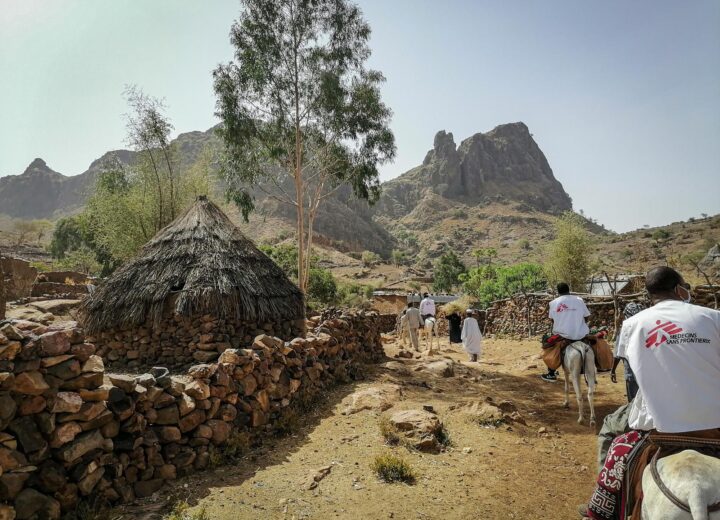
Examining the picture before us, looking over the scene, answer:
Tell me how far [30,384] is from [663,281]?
4659mm

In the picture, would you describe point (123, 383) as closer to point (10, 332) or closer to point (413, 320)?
point (10, 332)

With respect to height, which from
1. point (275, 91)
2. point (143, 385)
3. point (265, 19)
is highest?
point (265, 19)

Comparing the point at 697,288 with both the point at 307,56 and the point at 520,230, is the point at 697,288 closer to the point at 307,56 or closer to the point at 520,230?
the point at 307,56

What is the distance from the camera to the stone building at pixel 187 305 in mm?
9625

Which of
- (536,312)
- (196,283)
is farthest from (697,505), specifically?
(536,312)

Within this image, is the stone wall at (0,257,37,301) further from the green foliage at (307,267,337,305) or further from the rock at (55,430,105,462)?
the green foliage at (307,267,337,305)

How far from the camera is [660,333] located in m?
2.64

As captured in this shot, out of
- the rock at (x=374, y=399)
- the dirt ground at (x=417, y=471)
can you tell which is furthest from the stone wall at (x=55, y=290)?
the dirt ground at (x=417, y=471)

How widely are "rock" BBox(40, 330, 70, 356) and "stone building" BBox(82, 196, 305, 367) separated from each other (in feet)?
19.4

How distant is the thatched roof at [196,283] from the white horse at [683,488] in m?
8.55

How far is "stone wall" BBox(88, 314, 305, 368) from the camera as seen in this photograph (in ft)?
31.4

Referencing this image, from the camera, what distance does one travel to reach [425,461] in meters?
4.95

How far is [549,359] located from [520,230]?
79.4 meters

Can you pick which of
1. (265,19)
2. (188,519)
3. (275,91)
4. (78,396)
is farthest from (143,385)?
(265,19)
